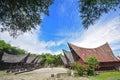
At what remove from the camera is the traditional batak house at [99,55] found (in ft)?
156

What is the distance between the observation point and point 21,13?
40.4 feet

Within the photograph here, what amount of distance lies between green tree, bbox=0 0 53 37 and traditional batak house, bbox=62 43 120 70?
3354cm

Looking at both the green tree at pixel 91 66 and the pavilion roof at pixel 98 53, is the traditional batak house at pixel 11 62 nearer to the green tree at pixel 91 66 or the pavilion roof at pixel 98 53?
the pavilion roof at pixel 98 53

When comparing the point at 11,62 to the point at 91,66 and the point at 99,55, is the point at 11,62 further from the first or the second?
the point at 91,66

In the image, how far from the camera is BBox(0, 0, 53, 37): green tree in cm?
1126

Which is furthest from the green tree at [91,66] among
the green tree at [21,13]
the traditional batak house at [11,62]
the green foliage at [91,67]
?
the traditional batak house at [11,62]


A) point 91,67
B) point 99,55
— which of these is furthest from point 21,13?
point 99,55

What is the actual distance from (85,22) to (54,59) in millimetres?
104301

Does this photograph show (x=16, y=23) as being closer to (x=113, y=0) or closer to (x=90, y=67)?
(x=113, y=0)

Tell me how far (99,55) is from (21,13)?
39.4 metres

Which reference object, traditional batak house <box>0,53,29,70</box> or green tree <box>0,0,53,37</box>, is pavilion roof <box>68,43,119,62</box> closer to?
traditional batak house <box>0,53,29,70</box>

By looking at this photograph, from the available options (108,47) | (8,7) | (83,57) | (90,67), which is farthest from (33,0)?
(108,47)

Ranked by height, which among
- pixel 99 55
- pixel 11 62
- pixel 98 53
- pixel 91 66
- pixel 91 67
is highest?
pixel 11 62

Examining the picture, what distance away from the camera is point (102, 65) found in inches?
1924
